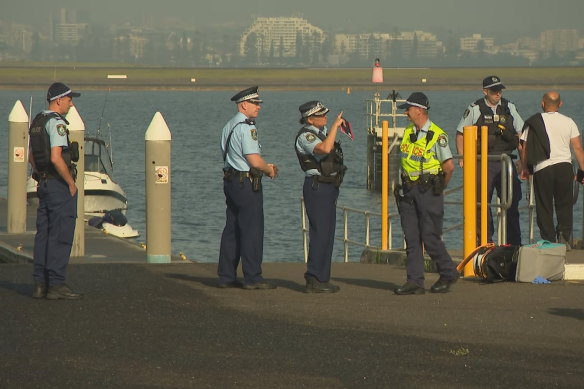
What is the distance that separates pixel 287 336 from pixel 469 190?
4.10 m

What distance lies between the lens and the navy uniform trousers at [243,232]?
504 inches

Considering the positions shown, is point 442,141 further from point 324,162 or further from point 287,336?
point 287,336

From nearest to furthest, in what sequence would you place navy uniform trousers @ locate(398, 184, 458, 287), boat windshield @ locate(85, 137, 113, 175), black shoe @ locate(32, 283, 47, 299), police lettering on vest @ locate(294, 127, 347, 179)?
black shoe @ locate(32, 283, 47, 299) → navy uniform trousers @ locate(398, 184, 458, 287) → police lettering on vest @ locate(294, 127, 347, 179) → boat windshield @ locate(85, 137, 113, 175)

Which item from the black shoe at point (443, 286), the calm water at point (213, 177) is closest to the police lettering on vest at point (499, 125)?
the black shoe at point (443, 286)

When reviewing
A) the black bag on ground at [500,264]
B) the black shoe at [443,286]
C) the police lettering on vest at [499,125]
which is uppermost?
the police lettering on vest at [499,125]

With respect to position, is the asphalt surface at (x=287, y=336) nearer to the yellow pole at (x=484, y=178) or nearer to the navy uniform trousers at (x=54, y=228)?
the navy uniform trousers at (x=54, y=228)

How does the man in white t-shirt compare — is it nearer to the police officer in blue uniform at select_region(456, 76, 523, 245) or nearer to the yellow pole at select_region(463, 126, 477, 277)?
the police officer in blue uniform at select_region(456, 76, 523, 245)

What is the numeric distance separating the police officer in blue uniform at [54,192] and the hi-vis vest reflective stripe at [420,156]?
2.84 m

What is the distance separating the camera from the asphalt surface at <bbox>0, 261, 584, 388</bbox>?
8938mm

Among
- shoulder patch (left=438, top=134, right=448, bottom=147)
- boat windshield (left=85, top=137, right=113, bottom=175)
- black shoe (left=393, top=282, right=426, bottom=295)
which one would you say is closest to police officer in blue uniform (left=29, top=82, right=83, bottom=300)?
black shoe (left=393, top=282, right=426, bottom=295)

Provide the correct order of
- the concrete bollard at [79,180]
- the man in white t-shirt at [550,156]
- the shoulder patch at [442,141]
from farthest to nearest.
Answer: the concrete bollard at [79,180] < the man in white t-shirt at [550,156] < the shoulder patch at [442,141]

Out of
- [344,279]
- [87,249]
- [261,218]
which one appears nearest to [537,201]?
[344,279]

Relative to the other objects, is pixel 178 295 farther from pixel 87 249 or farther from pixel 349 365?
pixel 87 249

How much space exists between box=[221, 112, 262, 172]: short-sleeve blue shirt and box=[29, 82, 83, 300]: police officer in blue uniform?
1406mm
